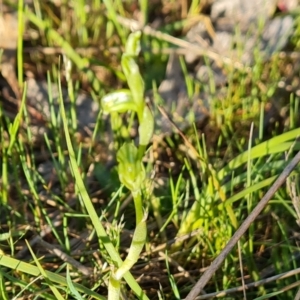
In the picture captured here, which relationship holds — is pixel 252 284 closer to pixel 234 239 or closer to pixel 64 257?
pixel 234 239

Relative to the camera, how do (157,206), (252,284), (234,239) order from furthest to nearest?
(157,206) < (252,284) < (234,239)

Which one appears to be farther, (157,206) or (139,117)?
(157,206)

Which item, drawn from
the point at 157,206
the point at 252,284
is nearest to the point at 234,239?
the point at 252,284

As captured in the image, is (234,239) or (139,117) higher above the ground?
(139,117)

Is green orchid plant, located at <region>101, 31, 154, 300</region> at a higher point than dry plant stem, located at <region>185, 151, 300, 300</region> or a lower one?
higher

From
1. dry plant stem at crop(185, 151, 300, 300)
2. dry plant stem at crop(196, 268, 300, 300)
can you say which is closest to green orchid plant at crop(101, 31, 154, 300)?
dry plant stem at crop(185, 151, 300, 300)

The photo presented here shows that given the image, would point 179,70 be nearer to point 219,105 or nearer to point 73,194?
point 219,105

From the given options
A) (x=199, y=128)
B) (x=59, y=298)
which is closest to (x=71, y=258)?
(x=59, y=298)

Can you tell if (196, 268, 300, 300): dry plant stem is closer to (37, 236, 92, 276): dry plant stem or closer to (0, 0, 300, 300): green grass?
(0, 0, 300, 300): green grass

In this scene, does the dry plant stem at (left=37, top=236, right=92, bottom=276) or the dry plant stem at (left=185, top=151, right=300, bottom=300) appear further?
the dry plant stem at (left=37, top=236, right=92, bottom=276)
